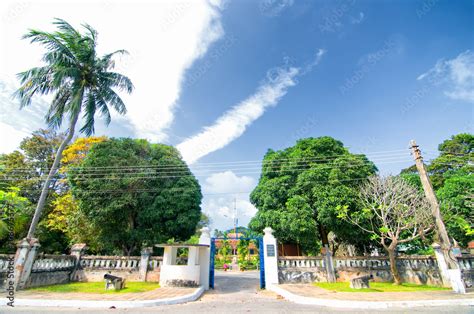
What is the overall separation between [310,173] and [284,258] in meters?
4.96

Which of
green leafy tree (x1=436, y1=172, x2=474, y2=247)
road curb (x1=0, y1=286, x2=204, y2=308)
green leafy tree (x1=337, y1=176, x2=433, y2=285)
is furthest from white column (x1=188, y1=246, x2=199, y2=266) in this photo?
green leafy tree (x1=436, y1=172, x2=474, y2=247)

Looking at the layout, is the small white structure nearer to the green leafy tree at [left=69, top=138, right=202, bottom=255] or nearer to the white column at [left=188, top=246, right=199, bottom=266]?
the white column at [left=188, top=246, right=199, bottom=266]

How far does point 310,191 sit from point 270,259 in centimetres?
454

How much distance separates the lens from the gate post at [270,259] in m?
11.4

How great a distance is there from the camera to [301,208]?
1277 cm

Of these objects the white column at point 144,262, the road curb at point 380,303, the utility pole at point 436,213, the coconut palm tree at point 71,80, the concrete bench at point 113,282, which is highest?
the coconut palm tree at point 71,80

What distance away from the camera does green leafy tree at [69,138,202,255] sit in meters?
13.1

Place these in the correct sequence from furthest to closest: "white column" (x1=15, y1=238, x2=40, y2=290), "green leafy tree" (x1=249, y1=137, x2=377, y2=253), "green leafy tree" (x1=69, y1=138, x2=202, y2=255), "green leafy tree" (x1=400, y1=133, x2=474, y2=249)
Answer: "green leafy tree" (x1=69, y1=138, x2=202, y2=255), "green leafy tree" (x1=249, y1=137, x2=377, y2=253), "green leafy tree" (x1=400, y1=133, x2=474, y2=249), "white column" (x1=15, y1=238, x2=40, y2=290)

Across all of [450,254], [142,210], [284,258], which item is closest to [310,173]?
[284,258]

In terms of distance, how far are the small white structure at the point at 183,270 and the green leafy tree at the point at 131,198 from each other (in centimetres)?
266

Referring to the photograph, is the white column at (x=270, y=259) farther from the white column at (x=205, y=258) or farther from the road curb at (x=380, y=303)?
the road curb at (x=380, y=303)

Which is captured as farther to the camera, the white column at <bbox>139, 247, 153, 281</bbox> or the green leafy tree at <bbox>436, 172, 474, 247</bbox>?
the green leafy tree at <bbox>436, 172, 474, 247</bbox>

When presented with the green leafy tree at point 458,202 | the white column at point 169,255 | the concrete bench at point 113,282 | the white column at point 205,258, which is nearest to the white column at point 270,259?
the white column at point 205,258

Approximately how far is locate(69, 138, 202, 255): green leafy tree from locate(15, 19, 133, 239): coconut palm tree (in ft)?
5.63
